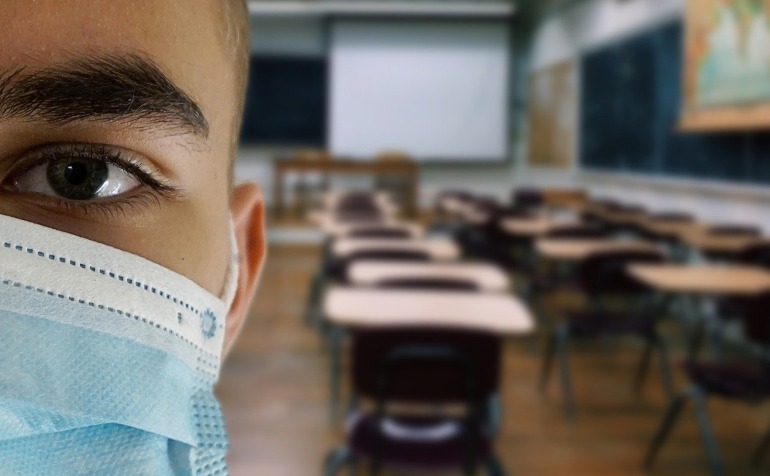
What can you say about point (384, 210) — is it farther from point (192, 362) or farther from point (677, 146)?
point (192, 362)

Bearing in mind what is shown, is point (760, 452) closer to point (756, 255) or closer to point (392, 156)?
point (756, 255)

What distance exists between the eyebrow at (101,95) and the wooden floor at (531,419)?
249 centimetres

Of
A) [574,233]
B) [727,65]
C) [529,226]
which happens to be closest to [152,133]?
[574,233]

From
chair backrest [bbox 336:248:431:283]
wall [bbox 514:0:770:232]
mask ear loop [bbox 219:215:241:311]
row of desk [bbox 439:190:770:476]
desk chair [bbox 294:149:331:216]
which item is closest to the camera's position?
mask ear loop [bbox 219:215:241:311]

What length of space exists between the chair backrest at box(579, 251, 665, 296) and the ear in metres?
3.16

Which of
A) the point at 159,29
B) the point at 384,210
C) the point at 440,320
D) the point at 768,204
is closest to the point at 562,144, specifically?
the point at 384,210

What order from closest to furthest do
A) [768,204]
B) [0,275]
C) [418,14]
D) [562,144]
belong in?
1. [0,275]
2. [768,204]
3. [562,144]
4. [418,14]

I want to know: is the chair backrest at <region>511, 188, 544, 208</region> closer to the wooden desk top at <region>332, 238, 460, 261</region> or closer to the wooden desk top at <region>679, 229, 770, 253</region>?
the wooden desk top at <region>679, 229, 770, 253</region>

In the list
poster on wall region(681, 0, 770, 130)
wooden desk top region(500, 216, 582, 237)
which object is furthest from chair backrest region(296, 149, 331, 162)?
poster on wall region(681, 0, 770, 130)

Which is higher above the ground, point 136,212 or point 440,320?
point 136,212

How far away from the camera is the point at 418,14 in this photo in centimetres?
1074

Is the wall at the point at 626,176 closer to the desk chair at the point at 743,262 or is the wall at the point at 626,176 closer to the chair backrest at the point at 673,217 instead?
the chair backrest at the point at 673,217

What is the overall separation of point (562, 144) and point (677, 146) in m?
3.23

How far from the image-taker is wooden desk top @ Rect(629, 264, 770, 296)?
314 cm
